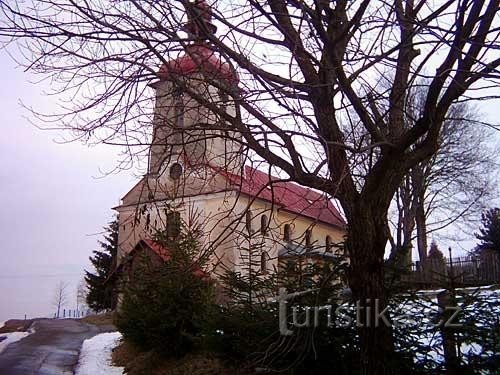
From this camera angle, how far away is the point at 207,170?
7055 mm

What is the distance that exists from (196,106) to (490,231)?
79.5 ft

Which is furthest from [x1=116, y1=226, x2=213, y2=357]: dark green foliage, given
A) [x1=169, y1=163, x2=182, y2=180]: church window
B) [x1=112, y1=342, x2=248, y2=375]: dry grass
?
[x1=169, y1=163, x2=182, y2=180]: church window

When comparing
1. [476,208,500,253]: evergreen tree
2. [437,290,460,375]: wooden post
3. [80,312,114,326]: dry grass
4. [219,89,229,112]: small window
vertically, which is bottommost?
[80,312,114,326]: dry grass

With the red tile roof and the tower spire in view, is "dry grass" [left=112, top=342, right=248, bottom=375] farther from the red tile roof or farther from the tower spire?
the tower spire

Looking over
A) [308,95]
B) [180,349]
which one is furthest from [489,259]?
[308,95]

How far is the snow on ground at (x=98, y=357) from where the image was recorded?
1271 centimetres

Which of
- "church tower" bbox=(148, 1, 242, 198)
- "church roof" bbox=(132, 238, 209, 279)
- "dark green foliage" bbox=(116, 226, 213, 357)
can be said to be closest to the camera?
"church tower" bbox=(148, 1, 242, 198)

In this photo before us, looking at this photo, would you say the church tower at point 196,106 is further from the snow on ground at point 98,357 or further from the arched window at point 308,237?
the snow on ground at point 98,357

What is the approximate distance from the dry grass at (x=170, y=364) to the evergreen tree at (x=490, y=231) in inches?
720

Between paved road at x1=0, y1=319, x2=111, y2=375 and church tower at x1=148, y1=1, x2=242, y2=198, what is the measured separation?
8.45 metres

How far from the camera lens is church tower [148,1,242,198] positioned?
19.4 feet

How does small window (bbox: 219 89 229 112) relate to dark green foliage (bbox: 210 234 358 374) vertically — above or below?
above

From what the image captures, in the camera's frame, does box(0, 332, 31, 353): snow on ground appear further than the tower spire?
Yes

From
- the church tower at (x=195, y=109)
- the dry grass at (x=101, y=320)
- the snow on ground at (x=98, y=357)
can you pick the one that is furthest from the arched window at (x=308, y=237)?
the dry grass at (x=101, y=320)
